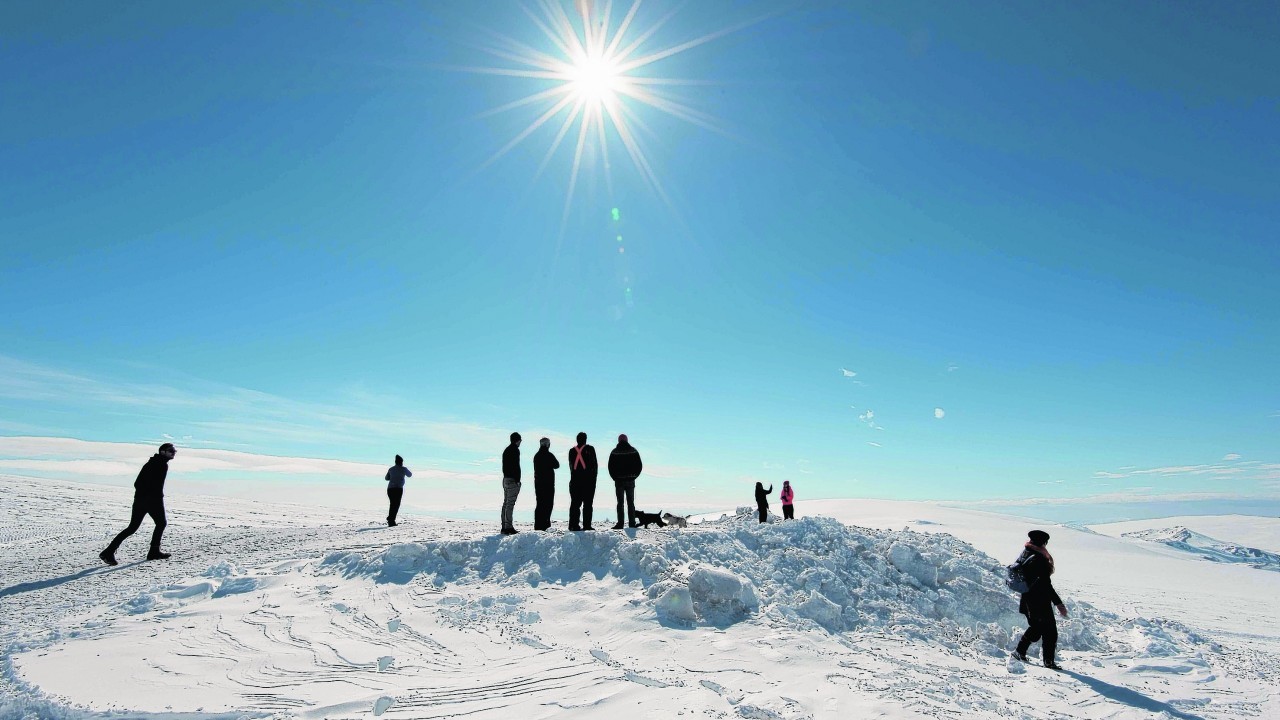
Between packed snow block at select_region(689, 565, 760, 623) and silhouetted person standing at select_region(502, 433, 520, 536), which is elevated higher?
silhouetted person standing at select_region(502, 433, 520, 536)

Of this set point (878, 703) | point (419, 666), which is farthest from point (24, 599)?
point (878, 703)

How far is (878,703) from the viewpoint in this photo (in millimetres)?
6117

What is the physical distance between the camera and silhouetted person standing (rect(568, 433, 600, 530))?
12.0 meters

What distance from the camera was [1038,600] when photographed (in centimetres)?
797

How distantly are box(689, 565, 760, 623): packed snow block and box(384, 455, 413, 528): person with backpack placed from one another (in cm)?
1031

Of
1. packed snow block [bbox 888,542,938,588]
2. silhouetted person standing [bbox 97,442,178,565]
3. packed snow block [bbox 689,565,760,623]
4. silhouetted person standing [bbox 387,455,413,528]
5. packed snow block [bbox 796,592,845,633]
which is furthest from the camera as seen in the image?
silhouetted person standing [bbox 387,455,413,528]

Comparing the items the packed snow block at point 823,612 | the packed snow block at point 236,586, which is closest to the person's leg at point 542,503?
the packed snow block at point 236,586

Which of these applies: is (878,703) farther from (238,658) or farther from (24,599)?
(24,599)

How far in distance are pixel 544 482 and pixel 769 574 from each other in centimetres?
482

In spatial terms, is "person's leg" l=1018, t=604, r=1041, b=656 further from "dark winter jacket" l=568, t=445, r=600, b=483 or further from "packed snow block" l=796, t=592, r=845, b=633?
"dark winter jacket" l=568, t=445, r=600, b=483

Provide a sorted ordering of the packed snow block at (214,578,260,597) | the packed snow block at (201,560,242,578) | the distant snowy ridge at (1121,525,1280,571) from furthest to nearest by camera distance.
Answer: the distant snowy ridge at (1121,525,1280,571) → the packed snow block at (201,560,242,578) → the packed snow block at (214,578,260,597)

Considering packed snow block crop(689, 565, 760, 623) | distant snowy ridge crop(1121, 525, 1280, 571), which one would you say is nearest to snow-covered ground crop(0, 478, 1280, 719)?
packed snow block crop(689, 565, 760, 623)

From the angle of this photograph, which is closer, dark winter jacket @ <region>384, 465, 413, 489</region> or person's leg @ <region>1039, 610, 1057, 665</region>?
person's leg @ <region>1039, 610, 1057, 665</region>

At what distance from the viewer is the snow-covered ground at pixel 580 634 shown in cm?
589
